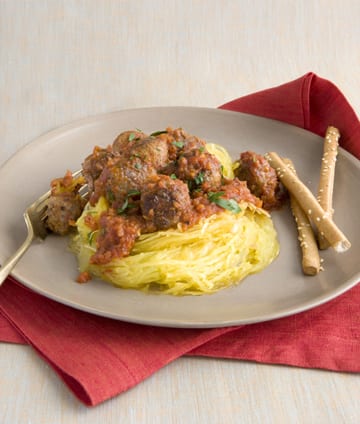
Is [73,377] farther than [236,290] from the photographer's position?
No

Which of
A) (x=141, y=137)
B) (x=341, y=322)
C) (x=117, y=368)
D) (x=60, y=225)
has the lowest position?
(x=341, y=322)

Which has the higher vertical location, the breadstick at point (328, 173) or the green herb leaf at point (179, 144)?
the green herb leaf at point (179, 144)

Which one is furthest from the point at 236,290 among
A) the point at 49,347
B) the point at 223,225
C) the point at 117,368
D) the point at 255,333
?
the point at 49,347

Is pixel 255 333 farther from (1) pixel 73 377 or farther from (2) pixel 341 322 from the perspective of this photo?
(1) pixel 73 377

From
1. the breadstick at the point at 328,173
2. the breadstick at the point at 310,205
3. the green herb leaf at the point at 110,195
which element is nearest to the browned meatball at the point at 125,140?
the green herb leaf at the point at 110,195

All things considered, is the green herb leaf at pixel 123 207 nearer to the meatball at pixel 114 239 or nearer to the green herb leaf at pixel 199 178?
the meatball at pixel 114 239

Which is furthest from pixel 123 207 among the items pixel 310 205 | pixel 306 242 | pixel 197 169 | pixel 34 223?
pixel 310 205
